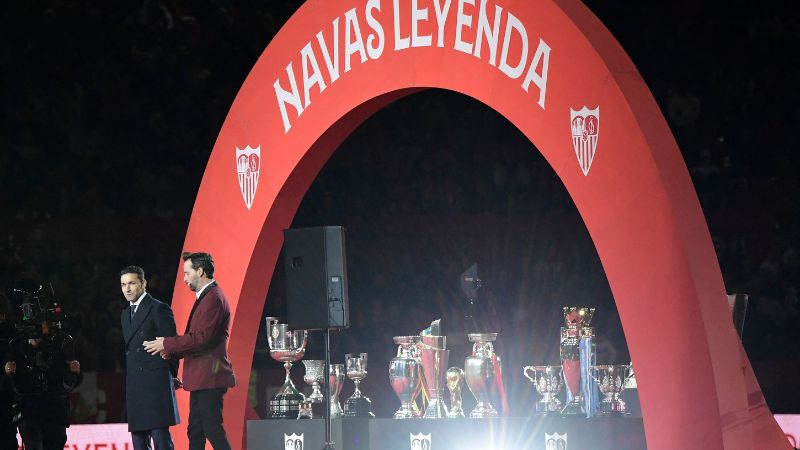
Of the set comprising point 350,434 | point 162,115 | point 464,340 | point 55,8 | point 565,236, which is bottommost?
point 350,434

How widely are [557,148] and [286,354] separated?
2.36 m

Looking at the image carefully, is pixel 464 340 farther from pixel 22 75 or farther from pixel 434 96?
pixel 22 75

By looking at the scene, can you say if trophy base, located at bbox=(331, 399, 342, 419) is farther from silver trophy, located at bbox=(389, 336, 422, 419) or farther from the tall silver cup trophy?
the tall silver cup trophy

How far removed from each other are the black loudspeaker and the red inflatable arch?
1051mm

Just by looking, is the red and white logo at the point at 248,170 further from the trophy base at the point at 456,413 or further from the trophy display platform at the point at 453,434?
the trophy base at the point at 456,413

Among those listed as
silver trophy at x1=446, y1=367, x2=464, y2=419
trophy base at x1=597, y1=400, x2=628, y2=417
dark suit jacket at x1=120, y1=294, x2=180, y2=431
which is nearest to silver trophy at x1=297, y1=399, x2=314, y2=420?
dark suit jacket at x1=120, y1=294, x2=180, y2=431

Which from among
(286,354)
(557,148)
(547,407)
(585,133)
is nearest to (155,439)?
(286,354)

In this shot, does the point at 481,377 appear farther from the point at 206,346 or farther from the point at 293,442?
the point at 206,346

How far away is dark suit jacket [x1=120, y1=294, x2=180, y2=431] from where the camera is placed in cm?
664

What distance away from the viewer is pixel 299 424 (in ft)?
22.0

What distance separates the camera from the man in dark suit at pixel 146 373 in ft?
21.8

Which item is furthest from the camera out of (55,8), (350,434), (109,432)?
(55,8)

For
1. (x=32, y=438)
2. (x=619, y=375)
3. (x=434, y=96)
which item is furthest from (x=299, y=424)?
(x=434, y=96)

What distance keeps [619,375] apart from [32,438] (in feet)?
14.1
